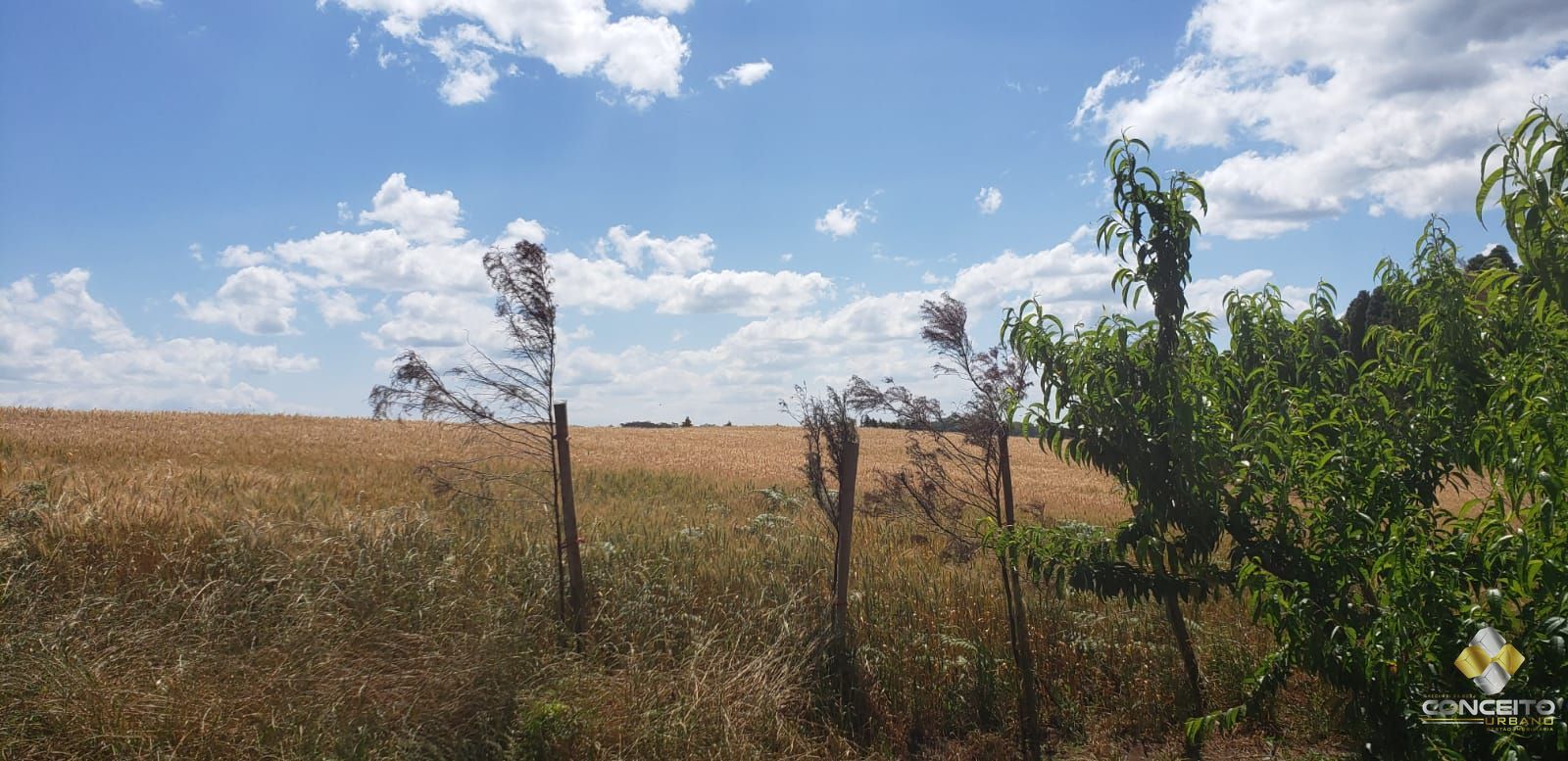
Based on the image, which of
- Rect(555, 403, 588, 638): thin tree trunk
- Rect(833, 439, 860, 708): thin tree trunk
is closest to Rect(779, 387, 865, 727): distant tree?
Rect(833, 439, 860, 708): thin tree trunk

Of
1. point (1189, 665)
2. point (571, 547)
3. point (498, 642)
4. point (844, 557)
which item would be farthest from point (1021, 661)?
point (498, 642)

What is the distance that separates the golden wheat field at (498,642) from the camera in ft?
18.8

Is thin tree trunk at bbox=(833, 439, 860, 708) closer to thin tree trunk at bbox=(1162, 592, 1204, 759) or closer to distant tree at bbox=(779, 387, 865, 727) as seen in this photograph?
distant tree at bbox=(779, 387, 865, 727)

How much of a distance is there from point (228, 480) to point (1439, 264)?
489 inches

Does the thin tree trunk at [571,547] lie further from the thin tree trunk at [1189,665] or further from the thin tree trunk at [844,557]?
the thin tree trunk at [1189,665]

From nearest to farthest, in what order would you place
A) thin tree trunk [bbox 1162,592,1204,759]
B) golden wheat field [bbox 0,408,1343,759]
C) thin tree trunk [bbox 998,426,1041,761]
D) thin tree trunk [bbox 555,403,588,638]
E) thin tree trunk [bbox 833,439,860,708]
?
golden wheat field [bbox 0,408,1343,759]
thin tree trunk [bbox 1162,592,1204,759]
thin tree trunk [bbox 998,426,1041,761]
thin tree trunk [bbox 833,439,860,708]
thin tree trunk [bbox 555,403,588,638]

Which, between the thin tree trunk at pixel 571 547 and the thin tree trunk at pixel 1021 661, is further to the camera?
the thin tree trunk at pixel 571 547

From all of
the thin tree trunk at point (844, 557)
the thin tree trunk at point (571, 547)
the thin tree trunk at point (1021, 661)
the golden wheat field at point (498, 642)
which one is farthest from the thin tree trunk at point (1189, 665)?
the thin tree trunk at point (571, 547)

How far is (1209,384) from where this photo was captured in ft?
17.5

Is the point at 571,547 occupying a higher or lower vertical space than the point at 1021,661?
higher

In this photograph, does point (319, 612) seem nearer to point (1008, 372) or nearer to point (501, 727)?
point (501, 727)

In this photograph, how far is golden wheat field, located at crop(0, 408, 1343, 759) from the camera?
5738mm

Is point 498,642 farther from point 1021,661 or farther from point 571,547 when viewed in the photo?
point 1021,661

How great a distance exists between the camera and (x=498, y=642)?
664cm
